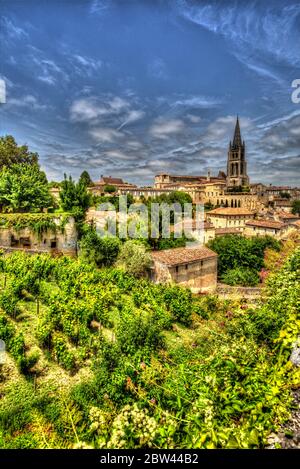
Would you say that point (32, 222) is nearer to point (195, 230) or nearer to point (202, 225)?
point (195, 230)

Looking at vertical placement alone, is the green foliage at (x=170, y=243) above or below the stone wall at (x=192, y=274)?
above

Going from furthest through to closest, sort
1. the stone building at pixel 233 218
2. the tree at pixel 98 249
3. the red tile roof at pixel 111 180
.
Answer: the red tile roof at pixel 111 180 → the stone building at pixel 233 218 → the tree at pixel 98 249

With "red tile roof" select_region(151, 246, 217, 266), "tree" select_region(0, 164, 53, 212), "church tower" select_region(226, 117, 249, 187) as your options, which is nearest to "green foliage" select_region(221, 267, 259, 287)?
"red tile roof" select_region(151, 246, 217, 266)

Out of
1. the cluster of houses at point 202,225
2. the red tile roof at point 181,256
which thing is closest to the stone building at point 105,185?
the cluster of houses at point 202,225

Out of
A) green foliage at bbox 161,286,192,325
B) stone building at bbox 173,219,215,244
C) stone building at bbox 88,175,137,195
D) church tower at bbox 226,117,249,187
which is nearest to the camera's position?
green foliage at bbox 161,286,192,325

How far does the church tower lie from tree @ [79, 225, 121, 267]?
2394 inches

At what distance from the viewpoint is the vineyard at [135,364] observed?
2.28m

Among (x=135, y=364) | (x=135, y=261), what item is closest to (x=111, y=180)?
(x=135, y=261)

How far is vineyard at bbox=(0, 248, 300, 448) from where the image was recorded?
2281mm

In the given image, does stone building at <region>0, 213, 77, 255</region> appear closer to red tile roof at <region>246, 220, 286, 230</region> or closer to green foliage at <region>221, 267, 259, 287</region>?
green foliage at <region>221, 267, 259, 287</region>

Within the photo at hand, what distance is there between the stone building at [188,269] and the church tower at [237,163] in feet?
196

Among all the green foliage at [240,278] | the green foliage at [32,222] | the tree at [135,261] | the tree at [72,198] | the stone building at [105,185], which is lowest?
the green foliage at [240,278]

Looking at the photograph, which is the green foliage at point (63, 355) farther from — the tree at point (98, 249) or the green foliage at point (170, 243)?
the green foliage at point (170, 243)
